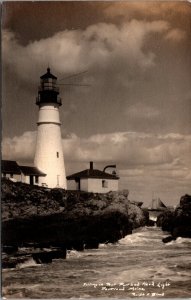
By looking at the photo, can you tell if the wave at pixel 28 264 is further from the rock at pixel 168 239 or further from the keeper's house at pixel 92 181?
the rock at pixel 168 239

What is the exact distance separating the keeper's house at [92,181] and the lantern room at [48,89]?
40 centimetres

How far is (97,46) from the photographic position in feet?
8.02

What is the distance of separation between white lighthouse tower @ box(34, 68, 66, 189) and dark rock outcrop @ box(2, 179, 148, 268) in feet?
0.23

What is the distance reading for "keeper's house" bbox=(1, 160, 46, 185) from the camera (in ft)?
7.84

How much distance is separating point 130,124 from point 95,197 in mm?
432

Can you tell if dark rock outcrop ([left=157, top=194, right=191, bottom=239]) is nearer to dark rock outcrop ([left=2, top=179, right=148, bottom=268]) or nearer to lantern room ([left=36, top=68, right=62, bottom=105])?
dark rock outcrop ([left=2, top=179, right=148, bottom=268])

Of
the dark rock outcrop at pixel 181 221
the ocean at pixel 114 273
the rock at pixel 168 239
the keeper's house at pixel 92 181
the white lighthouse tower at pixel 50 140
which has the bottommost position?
the ocean at pixel 114 273

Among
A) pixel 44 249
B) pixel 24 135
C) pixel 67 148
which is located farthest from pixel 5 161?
pixel 44 249

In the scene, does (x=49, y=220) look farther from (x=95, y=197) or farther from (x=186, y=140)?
(x=186, y=140)

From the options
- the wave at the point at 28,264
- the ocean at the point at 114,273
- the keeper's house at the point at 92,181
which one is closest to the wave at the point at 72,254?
the ocean at the point at 114,273

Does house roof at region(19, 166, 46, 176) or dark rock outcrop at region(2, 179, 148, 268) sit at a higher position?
house roof at region(19, 166, 46, 176)

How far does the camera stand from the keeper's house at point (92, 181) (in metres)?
2.46

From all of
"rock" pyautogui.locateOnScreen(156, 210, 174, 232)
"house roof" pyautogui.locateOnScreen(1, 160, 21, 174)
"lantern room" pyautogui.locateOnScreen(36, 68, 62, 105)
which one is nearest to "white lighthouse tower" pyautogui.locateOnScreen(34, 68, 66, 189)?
"lantern room" pyautogui.locateOnScreen(36, 68, 62, 105)

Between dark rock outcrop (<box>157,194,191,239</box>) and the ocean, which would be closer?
the ocean
